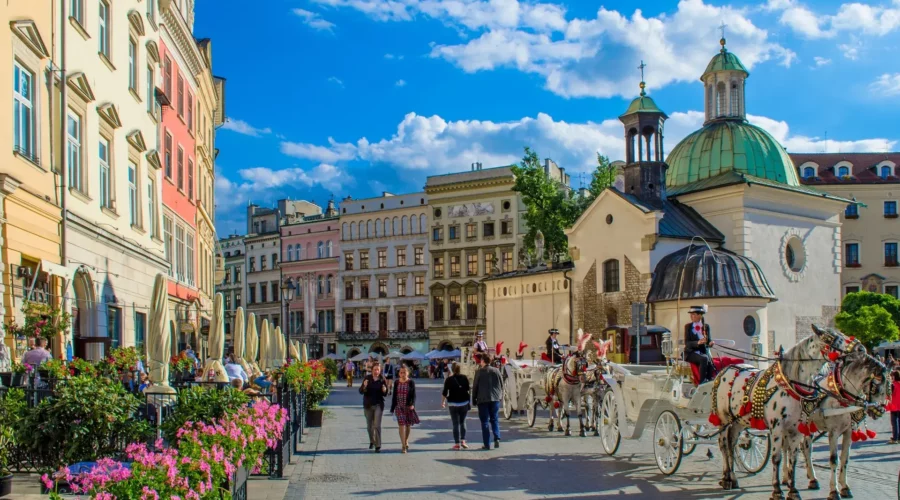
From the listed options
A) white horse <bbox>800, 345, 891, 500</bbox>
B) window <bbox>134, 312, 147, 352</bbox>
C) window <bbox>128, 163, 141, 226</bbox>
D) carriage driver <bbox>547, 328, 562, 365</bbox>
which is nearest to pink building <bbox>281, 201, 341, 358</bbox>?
window <bbox>134, 312, 147, 352</bbox>

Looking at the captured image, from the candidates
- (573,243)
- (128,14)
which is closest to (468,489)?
(128,14)

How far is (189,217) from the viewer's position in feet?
113

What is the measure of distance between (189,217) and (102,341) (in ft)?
52.9

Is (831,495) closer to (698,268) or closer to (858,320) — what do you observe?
(698,268)

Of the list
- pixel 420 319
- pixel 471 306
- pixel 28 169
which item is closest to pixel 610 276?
pixel 28 169

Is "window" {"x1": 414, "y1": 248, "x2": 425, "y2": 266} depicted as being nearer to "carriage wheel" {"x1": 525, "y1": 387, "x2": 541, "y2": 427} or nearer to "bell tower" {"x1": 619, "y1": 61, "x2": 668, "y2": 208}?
"bell tower" {"x1": 619, "y1": 61, "x2": 668, "y2": 208}

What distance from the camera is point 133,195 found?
938 inches

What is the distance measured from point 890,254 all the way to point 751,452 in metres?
61.6

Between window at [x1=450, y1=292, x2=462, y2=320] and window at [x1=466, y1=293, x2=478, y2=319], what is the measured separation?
32.8 inches

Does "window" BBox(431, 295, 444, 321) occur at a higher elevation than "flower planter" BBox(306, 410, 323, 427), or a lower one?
higher

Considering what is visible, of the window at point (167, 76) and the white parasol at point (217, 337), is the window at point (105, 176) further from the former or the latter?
the window at point (167, 76)

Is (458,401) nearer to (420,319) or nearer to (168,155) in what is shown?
(168,155)

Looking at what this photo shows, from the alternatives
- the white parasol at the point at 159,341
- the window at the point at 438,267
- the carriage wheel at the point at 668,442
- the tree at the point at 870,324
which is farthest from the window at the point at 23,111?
the window at the point at 438,267

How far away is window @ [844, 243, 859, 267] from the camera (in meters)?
67.8
